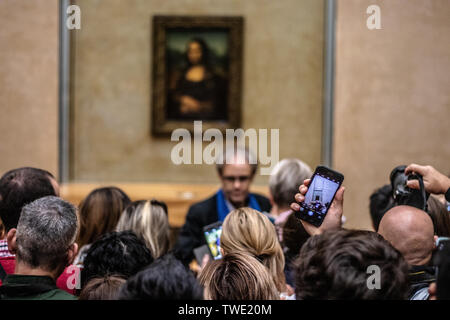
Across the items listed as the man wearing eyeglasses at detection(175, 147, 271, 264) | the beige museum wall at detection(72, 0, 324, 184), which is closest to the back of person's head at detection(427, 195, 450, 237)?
the man wearing eyeglasses at detection(175, 147, 271, 264)

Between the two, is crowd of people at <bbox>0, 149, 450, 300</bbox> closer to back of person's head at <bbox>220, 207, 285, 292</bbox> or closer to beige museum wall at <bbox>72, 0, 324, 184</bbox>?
back of person's head at <bbox>220, 207, 285, 292</bbox>

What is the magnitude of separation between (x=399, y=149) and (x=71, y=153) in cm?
487

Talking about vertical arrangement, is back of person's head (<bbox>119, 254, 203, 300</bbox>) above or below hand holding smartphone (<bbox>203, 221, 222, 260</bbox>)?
above

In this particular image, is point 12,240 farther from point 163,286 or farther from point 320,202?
point 320,202

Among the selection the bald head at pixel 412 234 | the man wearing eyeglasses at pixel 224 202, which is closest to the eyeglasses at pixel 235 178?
the man wearing eyeglasses at pixel 224 202

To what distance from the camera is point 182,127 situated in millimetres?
8078

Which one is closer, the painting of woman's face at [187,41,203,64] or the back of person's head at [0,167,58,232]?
the back of person's head at [0,167,58,232]

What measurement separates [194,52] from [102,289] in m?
6.23

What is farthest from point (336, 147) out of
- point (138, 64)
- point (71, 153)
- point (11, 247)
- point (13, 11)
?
point (11, 247)

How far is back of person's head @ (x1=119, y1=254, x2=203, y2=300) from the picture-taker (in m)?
1.70

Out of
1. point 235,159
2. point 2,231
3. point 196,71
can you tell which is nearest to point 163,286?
point 2,231

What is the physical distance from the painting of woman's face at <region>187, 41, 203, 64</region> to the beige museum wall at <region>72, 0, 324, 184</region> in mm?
508

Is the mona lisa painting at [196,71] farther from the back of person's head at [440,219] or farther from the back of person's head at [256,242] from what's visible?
the back of person's head at [256,242]

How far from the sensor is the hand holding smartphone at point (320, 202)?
2.45m
